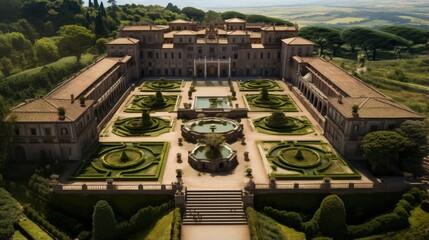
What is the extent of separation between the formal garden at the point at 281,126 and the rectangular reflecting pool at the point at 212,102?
39.2 feet

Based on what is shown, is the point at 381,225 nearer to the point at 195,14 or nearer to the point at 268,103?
the point at 268,103

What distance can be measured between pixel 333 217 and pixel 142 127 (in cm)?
3594

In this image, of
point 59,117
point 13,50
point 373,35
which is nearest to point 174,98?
point 59,117

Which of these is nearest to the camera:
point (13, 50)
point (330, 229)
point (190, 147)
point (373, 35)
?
point (330, 229)

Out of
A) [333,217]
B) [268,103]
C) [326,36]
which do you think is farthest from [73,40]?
[326,36]

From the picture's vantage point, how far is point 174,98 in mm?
78562

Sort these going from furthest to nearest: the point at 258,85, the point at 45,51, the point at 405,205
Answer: the point at 45,51
the point at 258,85
the point at 405,205

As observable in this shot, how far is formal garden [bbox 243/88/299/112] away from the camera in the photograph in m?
71.6

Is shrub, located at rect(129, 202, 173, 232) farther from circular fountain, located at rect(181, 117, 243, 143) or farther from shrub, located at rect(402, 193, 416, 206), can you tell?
shrub, located at rect(402, 193, 416, 206)

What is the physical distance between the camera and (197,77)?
98.9 metres

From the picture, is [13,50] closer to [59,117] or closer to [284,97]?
[59,117]

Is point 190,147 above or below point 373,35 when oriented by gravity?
below

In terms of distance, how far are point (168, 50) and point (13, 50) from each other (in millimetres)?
40388

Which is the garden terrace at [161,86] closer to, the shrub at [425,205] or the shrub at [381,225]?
the shrub at [381,225]
